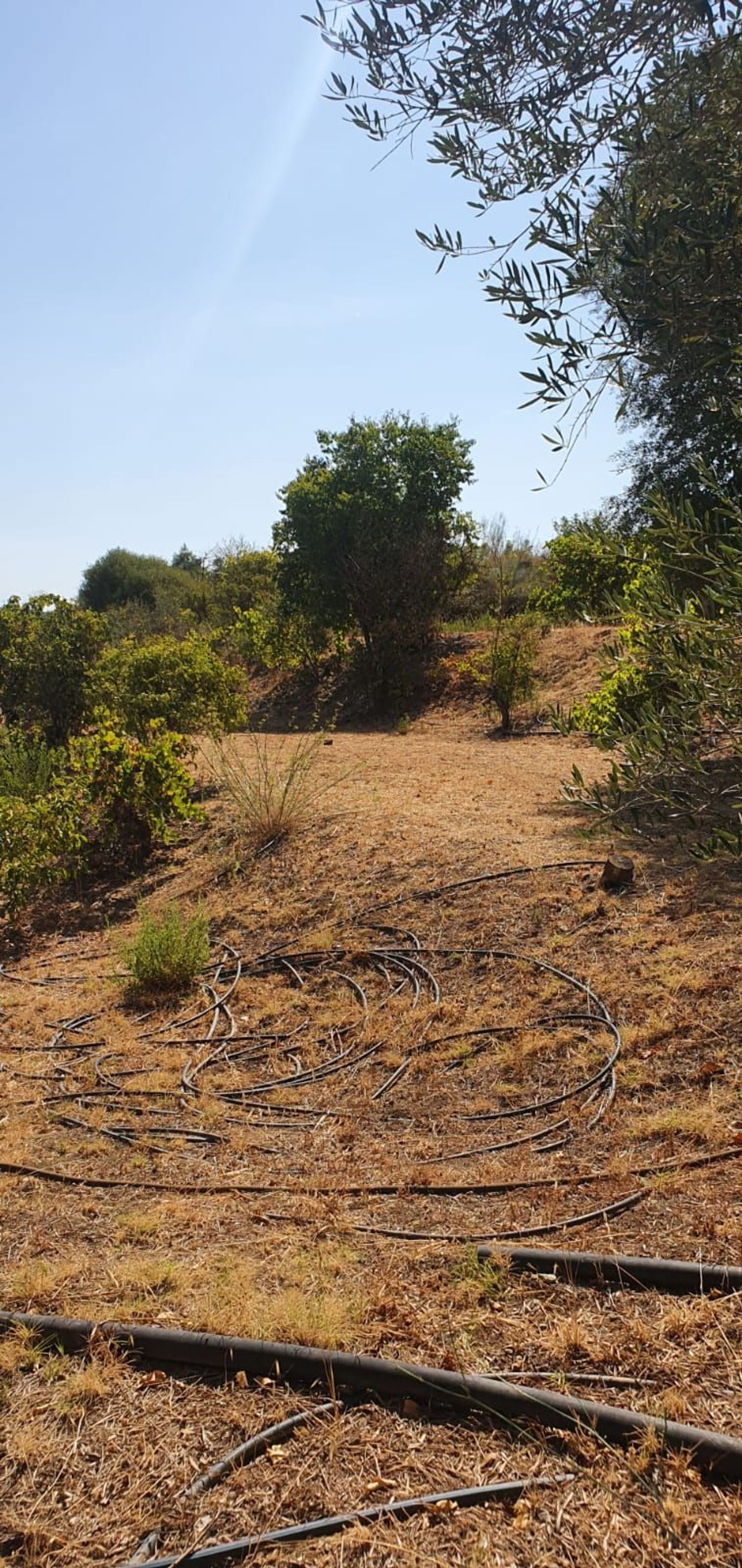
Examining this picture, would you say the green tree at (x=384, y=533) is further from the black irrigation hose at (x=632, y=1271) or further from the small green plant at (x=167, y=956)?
the black irrigation hose at (x=632, y=1271)

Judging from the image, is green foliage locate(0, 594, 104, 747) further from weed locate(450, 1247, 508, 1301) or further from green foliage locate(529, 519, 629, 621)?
weed locate(450, 1247, 508, 1301)

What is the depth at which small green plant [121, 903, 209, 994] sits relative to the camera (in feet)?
18.4

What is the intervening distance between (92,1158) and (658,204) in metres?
3.64

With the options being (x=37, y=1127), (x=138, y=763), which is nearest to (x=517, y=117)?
(x=37, y=1127)

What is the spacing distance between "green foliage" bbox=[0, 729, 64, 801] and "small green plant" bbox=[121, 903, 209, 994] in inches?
103

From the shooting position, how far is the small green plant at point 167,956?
5.61 m

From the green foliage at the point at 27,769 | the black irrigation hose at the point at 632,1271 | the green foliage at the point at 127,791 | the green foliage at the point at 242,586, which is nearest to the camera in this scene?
the black irrigation hose at the point at 632,1271

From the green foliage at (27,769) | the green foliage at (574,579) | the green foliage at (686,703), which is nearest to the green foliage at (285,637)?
the green foliage at (574,579)

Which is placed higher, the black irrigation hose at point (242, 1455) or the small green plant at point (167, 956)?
the small green plant at point (167, 956)

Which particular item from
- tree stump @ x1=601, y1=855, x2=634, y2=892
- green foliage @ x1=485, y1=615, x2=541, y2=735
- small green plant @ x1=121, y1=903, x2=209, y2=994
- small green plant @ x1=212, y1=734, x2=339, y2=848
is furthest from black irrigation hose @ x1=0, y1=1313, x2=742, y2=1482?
green foliage @ x1=485, y1=615, x2=541, y2=735

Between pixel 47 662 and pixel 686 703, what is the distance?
9.20m

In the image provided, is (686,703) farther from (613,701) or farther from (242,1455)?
(613,701)

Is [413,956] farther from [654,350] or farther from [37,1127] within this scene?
[654,350]

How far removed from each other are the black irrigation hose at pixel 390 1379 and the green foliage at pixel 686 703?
127 centimetres
